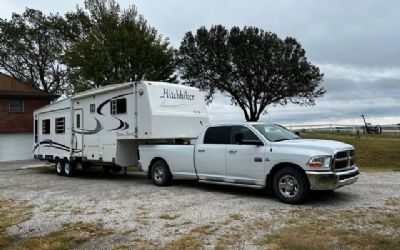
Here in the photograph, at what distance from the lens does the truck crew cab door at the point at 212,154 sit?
10.9 metres

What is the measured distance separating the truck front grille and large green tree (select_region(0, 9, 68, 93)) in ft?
117

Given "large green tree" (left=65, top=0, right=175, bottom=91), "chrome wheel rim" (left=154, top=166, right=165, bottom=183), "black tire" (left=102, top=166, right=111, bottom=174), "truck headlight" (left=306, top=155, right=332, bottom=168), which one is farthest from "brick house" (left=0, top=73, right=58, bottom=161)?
"truck headlight" (left=306, top=155, right=332, bottom=168)

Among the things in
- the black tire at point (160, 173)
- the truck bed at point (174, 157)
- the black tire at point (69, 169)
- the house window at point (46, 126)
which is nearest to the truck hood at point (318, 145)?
the truck bed at point (174, 157)

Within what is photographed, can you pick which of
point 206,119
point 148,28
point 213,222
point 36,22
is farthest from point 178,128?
point 36,22

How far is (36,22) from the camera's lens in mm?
41875

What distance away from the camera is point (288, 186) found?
9.43m

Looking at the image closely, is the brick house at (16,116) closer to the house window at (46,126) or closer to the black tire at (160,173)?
the house window at (46,126)

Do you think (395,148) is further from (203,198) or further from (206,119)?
(203,198)

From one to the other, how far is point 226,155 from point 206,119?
4346mm

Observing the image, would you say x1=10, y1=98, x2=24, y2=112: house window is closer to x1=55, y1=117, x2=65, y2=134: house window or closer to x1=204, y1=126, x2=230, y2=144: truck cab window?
x1=55, y1=117, x2=65, y2=134: house window

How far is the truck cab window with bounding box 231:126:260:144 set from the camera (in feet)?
34.3

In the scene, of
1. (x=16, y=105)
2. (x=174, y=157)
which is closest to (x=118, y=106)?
(x=174, y=157)

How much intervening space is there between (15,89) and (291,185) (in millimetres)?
25108

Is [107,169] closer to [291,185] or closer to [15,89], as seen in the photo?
[291,185]
